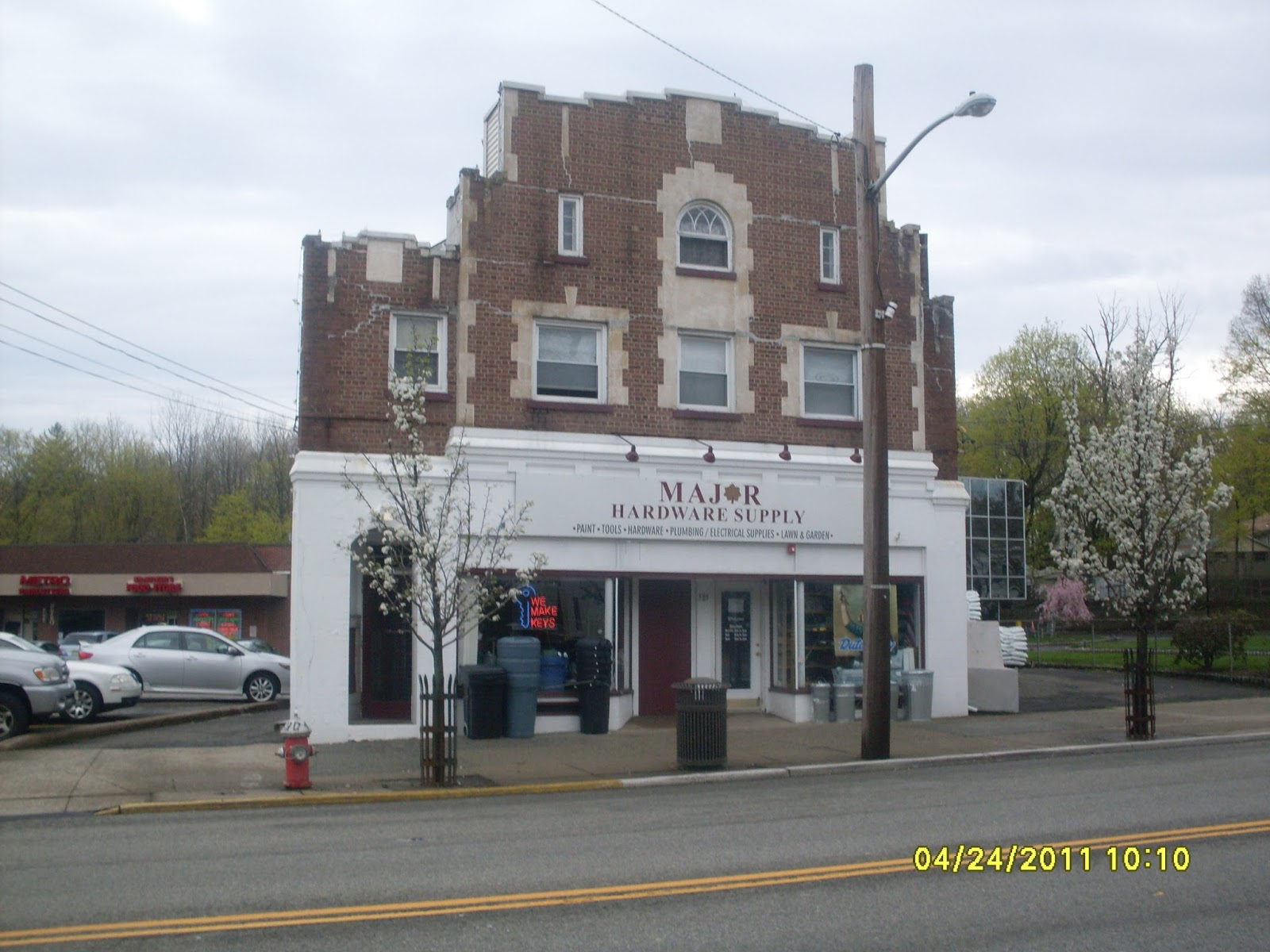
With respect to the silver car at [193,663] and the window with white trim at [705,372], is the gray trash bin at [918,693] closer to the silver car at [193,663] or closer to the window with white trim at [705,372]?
the window with white trim at [705,372]

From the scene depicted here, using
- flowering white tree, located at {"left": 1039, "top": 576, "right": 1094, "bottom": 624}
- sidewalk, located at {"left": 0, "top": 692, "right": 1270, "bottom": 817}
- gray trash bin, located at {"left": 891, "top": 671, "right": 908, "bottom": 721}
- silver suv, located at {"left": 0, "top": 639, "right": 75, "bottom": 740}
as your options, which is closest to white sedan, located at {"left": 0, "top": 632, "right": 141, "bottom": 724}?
sidewalk, located at {"left": 0, "top": 692, "right": 1270, "bottom": 817}

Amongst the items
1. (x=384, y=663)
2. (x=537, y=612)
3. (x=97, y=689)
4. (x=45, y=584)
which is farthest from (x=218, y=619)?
(x=537, y=612)

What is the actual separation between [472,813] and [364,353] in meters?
8.42

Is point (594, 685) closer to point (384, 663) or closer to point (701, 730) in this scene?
point (384, 663)

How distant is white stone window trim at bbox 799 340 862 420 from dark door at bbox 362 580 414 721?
24.3 feet

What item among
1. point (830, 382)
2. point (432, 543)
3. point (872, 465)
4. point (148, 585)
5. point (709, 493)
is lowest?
point (148, 585)

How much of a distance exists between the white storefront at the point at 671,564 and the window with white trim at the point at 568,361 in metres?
0.77

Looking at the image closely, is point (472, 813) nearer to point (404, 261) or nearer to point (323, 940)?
point (323, 940)

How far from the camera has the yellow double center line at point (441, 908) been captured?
7219 millimetres

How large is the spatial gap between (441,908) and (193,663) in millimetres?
18352

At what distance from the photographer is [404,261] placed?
62.0 ft

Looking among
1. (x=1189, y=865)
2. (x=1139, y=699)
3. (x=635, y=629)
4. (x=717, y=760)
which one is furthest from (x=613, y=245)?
(x=1189, y=865)

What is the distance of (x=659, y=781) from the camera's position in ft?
47.3

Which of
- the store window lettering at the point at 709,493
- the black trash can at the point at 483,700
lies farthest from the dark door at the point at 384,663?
the store window lettering at the point at 709,493
